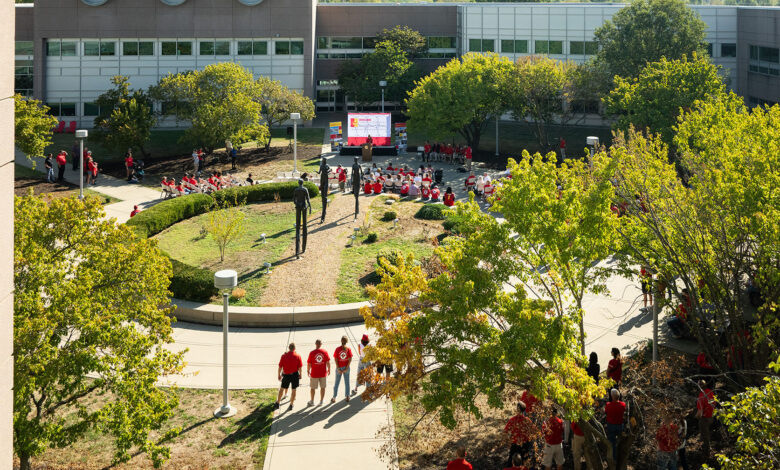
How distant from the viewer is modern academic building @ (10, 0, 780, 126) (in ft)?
177

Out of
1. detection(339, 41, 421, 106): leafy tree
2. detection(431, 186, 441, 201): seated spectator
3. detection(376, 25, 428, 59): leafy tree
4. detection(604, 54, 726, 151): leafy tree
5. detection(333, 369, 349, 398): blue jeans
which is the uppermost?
detection(376, 25, 428, 59): leafy tree

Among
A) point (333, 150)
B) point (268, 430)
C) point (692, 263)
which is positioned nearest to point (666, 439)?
point (692, 263)

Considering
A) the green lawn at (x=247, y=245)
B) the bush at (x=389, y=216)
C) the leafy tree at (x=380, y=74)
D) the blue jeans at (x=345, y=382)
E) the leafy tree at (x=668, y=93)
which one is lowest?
the blue jeans at (x=345, y=382)

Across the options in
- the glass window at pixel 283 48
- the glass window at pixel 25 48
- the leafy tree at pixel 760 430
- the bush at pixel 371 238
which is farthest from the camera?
the glass window at pixel 25 48

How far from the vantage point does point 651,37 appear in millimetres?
50031

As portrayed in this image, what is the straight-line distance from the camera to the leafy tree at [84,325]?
11061mm

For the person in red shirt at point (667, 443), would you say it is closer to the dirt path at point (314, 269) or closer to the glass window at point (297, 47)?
the dirt path at point (314, 269)

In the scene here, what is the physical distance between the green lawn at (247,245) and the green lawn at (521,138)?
1961 cm

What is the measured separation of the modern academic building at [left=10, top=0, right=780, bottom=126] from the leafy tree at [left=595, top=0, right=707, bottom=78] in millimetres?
4186

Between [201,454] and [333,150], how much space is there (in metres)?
33.3

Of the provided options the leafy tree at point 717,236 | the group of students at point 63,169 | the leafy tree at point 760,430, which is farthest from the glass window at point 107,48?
the leafy tree at point 760,430

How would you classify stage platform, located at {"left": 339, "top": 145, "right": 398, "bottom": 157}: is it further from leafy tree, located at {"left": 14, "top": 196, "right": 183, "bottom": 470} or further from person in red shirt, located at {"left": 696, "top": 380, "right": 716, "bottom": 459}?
person in red shirt, located at {"left": 696, "top": 380, "right": 716, "bottom": 459}
